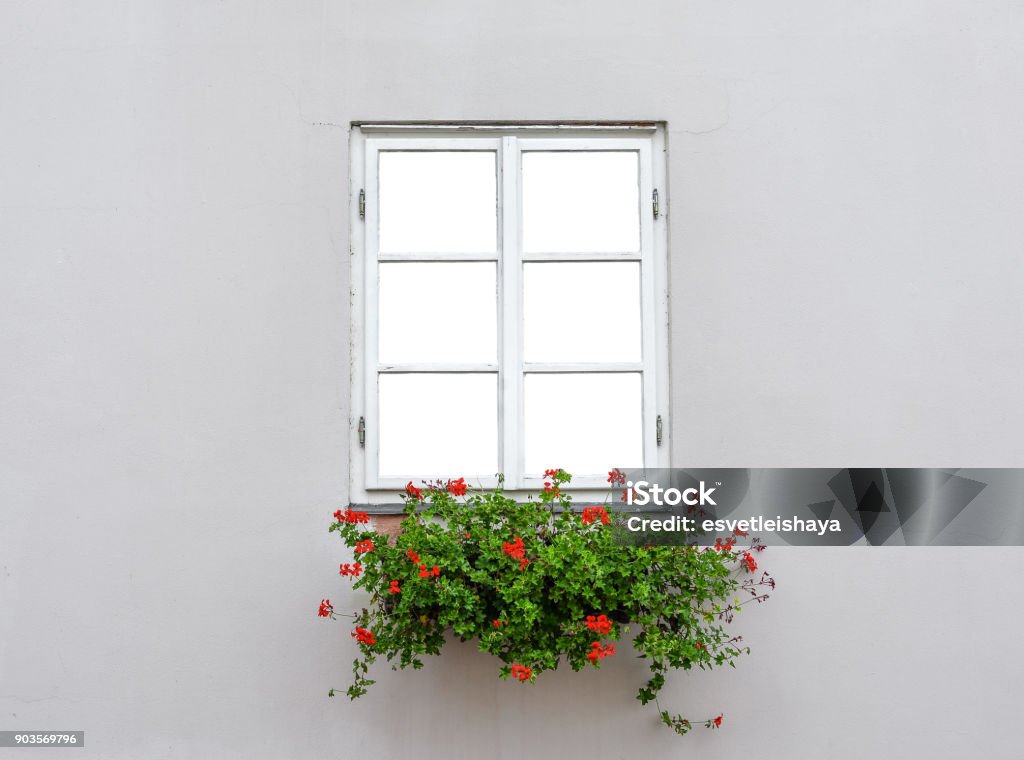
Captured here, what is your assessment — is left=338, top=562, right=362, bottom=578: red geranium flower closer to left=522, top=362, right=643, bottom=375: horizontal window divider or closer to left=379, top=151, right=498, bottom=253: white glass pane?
left=522, top=362, right=643, bottom=375: horizontal window divider

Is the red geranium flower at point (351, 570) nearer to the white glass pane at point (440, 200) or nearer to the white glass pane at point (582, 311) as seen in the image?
the white glass pane at point (582, 311)

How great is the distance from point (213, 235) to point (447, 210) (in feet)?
2.65

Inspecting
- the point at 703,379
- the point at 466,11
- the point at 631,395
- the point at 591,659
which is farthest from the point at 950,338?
the point at 466,11

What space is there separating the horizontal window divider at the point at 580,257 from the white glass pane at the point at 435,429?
474mm

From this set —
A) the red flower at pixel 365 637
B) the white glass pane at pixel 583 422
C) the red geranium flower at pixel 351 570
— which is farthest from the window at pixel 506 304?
the red flower at pixel 365 637

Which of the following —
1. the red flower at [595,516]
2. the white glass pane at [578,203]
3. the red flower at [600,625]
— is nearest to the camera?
the red flower at [600,625]

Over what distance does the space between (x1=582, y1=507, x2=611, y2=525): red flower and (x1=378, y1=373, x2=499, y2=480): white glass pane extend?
436 millimetres

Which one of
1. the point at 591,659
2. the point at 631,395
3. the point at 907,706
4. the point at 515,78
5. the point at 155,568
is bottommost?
the point at 907,706

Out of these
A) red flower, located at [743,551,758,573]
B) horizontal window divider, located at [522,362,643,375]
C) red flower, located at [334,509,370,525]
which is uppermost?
horizontal window divider, located at [522,362,643,375]

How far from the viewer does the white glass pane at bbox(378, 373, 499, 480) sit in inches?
125

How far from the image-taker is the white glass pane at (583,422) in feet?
10.5

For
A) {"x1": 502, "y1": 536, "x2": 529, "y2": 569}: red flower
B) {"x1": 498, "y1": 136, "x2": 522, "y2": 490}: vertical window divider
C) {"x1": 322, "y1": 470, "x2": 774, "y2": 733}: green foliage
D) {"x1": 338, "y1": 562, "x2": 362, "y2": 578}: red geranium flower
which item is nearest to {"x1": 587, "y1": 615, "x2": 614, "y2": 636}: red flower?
{"x1": 322, "y1": 470, "x2": 774, "y2": 733}: green foliage

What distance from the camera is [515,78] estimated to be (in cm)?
321

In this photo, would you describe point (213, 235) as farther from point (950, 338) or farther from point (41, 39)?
point (950, 338)
